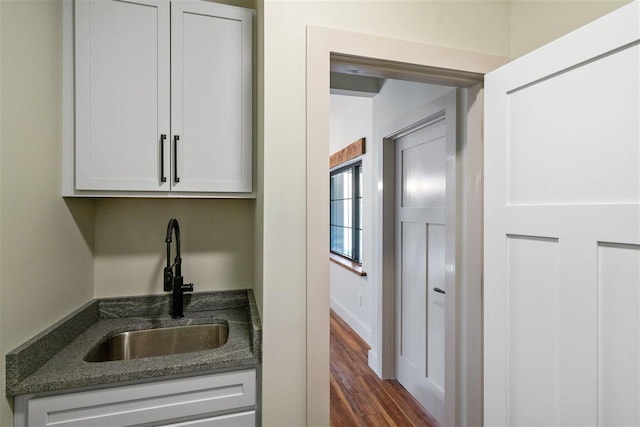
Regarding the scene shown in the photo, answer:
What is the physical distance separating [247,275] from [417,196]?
4.37 feet

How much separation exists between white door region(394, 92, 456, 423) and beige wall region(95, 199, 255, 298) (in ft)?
3.73

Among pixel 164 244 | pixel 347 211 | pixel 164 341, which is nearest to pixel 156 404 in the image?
pixel 164 341

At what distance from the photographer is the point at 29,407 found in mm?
1067

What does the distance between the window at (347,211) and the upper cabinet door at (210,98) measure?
255cm

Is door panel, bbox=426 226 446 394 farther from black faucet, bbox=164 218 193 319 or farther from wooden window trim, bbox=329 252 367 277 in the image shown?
black faucet, bbox=164 218 193 319

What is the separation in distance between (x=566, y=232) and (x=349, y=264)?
303 centimetres

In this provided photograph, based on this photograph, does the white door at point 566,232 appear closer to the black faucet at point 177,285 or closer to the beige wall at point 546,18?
the beige wall at point 546,18

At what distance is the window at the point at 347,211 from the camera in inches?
158

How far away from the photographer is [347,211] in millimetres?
4379

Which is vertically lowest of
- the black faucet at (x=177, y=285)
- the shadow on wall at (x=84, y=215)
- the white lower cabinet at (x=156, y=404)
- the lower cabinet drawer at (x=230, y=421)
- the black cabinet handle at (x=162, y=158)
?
the lower cabinet drawer at (x=230, y=421)

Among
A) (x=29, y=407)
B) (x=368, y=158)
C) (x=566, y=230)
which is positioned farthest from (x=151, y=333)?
(x=368, y=158)

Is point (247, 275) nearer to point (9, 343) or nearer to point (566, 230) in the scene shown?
point (9, 343)

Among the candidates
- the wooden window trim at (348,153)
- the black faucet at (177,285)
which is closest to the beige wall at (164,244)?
the black faucet at (177,285)

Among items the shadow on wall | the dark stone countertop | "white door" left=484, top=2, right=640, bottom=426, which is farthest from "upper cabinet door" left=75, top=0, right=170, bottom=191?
"white door" left=484, top=2, right=640, bottom=426
